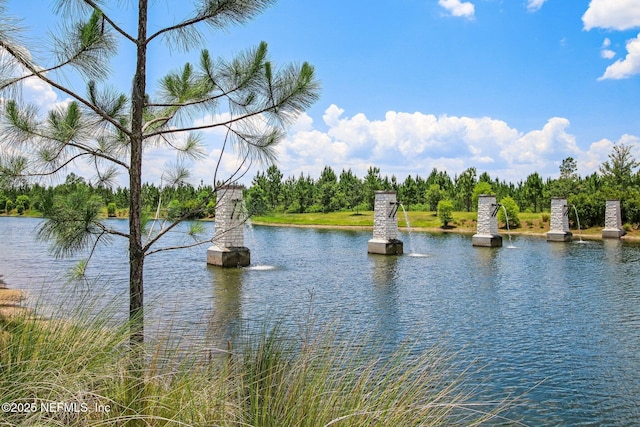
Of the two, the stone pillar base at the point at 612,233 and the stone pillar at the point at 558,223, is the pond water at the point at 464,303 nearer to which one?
the stone pillar at the point at 558,223

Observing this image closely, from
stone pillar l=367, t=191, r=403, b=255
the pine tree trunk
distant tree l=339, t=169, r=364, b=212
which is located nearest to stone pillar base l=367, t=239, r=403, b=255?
stone pillar l=367, t=191, r=403, b=255

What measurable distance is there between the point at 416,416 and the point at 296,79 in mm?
3427

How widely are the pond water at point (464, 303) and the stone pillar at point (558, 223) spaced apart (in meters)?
8.09

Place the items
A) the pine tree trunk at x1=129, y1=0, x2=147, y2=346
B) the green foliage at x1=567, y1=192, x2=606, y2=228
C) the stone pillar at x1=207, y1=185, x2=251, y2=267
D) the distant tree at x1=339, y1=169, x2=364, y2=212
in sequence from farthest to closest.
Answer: the distant tree at x1=339, y1=169, x2=364, y2=212
the green foliage at x1=567, y1=192, x2=606, y2=228
the stone pillar at x1=207, y1=185, x2=251, y2=267
the pine tree trunk at x1=129, y1=0, x2=147, y2=346

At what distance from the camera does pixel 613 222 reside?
3525cm

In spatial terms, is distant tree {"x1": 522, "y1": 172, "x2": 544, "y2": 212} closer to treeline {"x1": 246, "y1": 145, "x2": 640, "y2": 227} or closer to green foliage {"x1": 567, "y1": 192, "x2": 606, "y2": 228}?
treeline {"x1": 246, "y1": 145, "x2": 640, "y2": 227}

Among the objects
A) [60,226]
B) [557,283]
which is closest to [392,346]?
[60,226]

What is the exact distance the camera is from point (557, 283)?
15727 millimetres

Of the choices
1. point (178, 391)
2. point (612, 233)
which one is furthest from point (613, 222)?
point (178, 391)

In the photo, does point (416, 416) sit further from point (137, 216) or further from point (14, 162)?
point (14, 162)

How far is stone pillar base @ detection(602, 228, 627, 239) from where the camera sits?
3459cm

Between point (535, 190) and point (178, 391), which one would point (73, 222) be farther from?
point (535, 190)

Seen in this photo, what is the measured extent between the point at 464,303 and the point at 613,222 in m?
28.8

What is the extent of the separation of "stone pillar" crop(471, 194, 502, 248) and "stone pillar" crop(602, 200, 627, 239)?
11.8 metres
